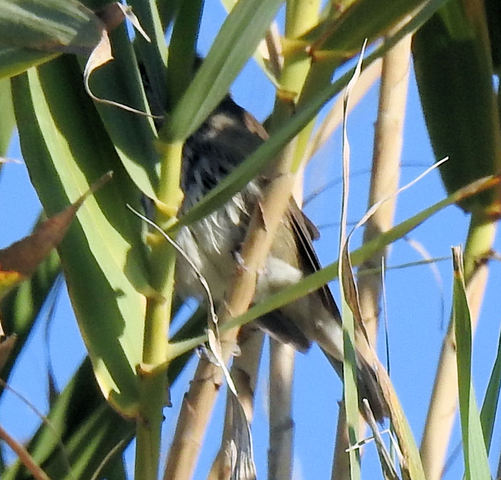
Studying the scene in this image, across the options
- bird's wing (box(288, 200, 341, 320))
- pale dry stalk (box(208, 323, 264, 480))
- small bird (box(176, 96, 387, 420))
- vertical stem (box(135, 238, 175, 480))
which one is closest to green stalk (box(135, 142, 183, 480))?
vertical stem (box(135, 238, 175, 480))

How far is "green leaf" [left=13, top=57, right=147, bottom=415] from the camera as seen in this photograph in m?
0.83

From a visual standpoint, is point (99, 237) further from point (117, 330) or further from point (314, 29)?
point (314, 29)

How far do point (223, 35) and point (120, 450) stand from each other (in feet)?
1.64

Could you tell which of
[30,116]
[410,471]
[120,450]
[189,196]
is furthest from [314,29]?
[189,196]

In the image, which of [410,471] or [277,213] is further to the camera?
[277,213]

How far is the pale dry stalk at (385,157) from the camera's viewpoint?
1137mm

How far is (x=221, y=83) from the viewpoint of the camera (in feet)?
2.45

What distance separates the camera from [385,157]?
3.79 ft

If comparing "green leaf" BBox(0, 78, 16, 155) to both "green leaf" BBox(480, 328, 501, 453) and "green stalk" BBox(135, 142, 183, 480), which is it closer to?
"green stalk" BBox(135, 142, 183, 480)

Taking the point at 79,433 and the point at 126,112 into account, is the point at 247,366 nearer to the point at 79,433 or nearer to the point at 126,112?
the point at 79,433

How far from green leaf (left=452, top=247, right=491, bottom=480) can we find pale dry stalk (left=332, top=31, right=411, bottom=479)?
448mm

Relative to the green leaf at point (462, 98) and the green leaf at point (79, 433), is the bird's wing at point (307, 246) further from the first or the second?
the green leaf at point (79, 433)

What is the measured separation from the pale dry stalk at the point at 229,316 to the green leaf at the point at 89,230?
0.16 feet

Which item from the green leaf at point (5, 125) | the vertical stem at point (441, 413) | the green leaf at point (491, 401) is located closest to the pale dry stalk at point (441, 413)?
the vertical stem at point (441, 413)
